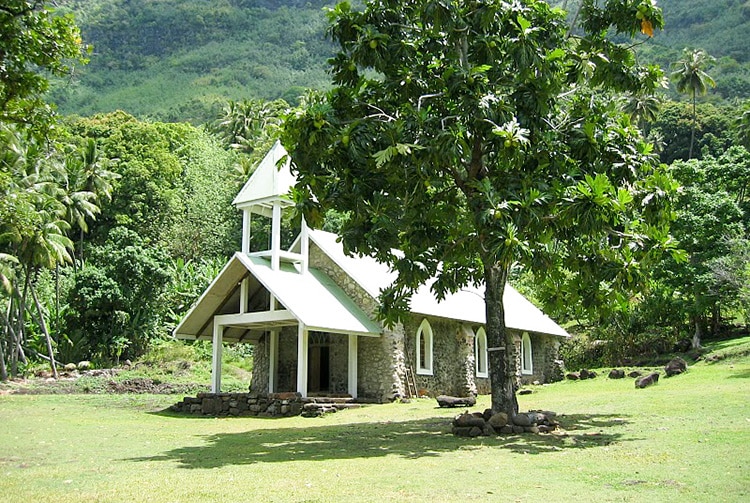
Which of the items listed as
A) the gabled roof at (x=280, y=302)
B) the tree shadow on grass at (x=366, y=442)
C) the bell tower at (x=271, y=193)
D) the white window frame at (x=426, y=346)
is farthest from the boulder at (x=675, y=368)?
the bell tower at (x=271, y=193)

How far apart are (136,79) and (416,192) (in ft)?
335

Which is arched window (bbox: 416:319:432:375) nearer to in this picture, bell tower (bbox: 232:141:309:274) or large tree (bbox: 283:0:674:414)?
bell tower (bbox: 232:141:309:274)

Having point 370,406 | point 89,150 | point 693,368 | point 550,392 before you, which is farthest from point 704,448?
point 89,150

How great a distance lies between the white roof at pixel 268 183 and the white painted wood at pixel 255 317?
345 cm

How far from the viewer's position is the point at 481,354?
29172mm

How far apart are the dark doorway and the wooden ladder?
2919 millimetres

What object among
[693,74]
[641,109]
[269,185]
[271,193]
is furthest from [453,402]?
[693,74]

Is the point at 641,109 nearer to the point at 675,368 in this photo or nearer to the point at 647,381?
the point at 675,368

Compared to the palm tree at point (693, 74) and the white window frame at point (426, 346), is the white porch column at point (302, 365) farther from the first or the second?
the palm tree at point (693, 74)

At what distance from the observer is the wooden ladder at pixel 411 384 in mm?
23672

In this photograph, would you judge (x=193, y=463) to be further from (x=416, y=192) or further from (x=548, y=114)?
(x=548, y=114)

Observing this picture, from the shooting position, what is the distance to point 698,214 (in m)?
32.9

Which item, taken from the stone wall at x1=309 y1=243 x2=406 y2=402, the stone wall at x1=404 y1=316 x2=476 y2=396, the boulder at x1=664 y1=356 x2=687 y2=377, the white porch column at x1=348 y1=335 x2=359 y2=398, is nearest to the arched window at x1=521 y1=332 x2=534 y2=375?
the stone wall at x1=404 y1=316 x2=476 y2=396

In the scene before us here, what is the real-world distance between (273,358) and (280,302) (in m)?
4.72
